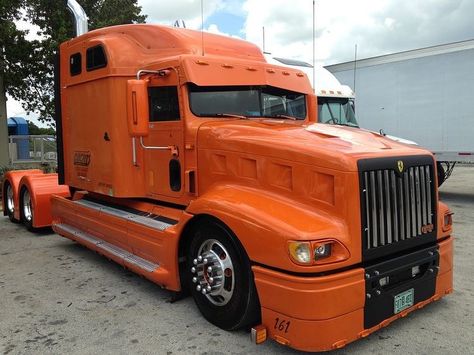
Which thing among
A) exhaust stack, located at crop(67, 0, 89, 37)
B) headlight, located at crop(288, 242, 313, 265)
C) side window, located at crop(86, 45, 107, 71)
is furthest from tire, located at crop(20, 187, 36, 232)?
headlight, located at crop(288, 242, 313, 265)

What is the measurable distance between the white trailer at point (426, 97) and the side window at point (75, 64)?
297 inches

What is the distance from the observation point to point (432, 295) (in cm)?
409

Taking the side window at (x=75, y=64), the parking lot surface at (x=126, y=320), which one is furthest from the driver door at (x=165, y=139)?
the side window at (x=75, y=64)

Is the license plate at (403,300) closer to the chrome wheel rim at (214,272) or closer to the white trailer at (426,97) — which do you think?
the chrome wheel rim at (214,272)

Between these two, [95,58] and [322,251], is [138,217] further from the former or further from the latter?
[322,251]

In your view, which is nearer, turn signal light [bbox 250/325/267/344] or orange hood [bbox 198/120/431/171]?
turn signal light [bbox 250/325/267/344]

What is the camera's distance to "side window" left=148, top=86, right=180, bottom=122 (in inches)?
192

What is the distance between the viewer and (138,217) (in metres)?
5.29

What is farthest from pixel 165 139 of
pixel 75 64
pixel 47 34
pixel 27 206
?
pixel 47 34

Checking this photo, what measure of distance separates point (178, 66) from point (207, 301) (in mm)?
2324

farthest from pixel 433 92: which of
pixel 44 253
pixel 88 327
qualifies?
pixel 88 327

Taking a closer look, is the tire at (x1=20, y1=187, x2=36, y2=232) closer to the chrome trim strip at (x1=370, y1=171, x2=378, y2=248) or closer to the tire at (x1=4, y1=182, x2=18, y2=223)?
the tire at (x1=4, y1=182, x2=18, y2=223)

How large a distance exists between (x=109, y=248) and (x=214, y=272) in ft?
6.83

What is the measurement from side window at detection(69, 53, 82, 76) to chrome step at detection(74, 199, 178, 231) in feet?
5.98
